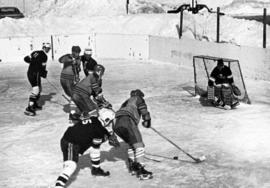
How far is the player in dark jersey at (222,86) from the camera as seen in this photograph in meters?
14.2

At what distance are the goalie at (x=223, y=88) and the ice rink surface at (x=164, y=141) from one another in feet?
1.04

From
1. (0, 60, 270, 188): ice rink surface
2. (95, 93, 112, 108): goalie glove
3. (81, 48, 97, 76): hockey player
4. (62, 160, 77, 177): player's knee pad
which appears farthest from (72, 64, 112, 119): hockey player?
(62, 160, 77, 177): player's knee pad

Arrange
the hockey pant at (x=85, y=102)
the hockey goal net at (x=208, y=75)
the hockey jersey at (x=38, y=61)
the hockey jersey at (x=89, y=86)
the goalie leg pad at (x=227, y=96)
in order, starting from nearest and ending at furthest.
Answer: the hockey jersey at (x=89, y=86), the hockey pant at (x=85, y=102), the hockey jersey at (x=38, y=61), the goalie leg pad at (x=227, y=96), the hockey goal net at (x=208, y=75)

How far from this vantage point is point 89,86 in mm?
10359

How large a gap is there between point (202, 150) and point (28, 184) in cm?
358

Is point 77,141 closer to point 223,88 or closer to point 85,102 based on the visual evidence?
point 85,102

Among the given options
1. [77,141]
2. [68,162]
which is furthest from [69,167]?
[77,141]

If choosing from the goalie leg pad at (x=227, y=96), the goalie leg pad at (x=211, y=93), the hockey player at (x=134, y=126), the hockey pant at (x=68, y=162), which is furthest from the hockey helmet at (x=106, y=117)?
the goalie leg pad at (x=211, y=93)

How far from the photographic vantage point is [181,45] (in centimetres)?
2314

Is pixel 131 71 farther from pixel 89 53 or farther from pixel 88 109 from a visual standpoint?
pixel 88 109

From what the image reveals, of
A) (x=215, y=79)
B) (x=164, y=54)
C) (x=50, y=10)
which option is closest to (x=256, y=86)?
(x=215, y=79)

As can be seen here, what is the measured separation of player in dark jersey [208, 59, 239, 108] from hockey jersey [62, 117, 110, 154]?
21.6 ft

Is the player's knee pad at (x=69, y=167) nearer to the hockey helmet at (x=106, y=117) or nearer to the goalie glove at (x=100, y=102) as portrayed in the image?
the hockey helmet at (x=106, y=117)

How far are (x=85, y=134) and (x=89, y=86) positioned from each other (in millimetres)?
2319
